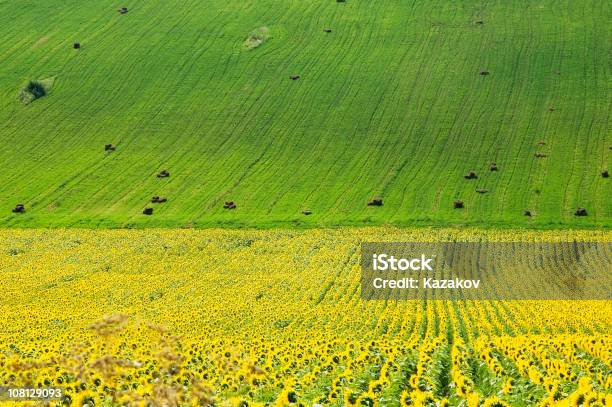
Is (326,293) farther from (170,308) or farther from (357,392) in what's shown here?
(357,392)

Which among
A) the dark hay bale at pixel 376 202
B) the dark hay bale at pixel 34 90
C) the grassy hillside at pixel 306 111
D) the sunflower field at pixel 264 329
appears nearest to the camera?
the sunflower field at pixel 264 329

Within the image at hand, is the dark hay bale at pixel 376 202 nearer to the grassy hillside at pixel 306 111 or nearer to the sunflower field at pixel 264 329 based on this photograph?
the grassy hillside at pixel 306 111

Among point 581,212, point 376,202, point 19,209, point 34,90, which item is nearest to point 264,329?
point 376,202

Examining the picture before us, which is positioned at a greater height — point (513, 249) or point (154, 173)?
point (513, 249)

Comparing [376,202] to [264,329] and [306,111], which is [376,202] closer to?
[306,111]

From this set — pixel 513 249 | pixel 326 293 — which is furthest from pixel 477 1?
pixel 326 293

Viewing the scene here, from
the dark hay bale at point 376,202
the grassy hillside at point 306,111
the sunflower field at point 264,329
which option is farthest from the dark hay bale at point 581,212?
the dark hay bale at point 376,202
